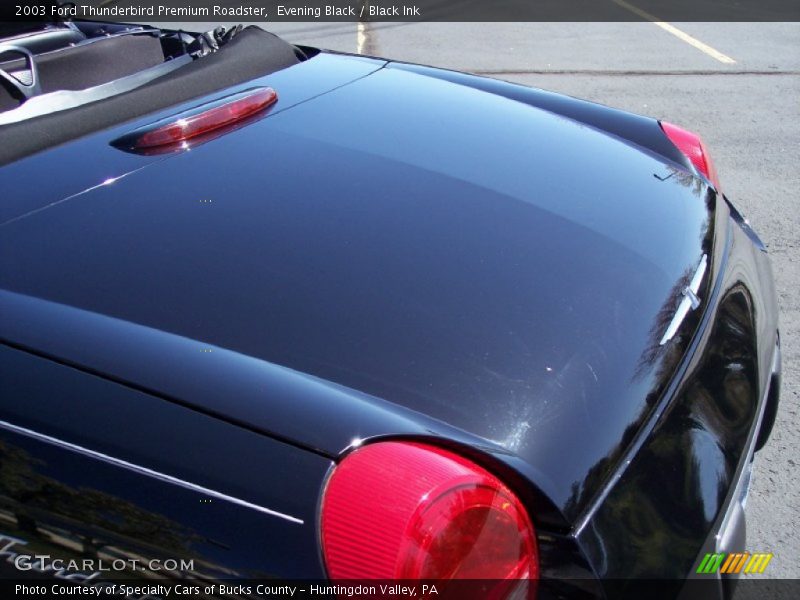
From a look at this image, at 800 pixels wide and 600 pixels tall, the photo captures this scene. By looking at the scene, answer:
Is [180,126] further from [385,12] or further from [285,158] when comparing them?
[385,12]

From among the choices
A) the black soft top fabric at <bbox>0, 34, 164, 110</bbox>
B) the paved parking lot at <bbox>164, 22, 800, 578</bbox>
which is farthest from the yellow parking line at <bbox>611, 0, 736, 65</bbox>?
the black soft top fabric at <bbox>0, 34, 164, 110</bbox>

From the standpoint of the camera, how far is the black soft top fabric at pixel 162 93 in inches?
78.4

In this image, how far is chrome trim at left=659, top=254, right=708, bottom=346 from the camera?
5.54 ft

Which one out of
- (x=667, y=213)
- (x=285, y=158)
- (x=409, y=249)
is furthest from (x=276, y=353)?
(x=667, y=213)

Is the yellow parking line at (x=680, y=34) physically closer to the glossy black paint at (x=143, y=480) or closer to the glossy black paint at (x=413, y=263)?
the glossy black paint at (x=413, y=263)

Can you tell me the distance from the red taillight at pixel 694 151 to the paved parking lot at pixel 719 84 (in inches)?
37.3

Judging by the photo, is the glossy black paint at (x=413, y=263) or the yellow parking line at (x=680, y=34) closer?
the glossy black paint at (x=413, y=263)

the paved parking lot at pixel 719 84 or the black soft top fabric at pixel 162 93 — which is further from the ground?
the black soft top fabric at pixel 162 93

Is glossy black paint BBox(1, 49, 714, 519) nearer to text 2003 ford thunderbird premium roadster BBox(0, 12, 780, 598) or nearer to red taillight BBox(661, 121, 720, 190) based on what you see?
text 2003 ford thunderbird premium roadster BBox(0, 12, 780, 598)

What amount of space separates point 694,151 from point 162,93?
5.11 feet

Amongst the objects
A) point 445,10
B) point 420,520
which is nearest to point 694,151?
point 420,520

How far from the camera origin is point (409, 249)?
5.61ft

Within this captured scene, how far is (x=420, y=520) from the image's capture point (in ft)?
3.92

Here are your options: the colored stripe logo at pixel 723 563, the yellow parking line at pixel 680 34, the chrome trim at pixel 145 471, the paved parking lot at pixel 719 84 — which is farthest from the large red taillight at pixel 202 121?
the yellow parking line at pixel 680 34
